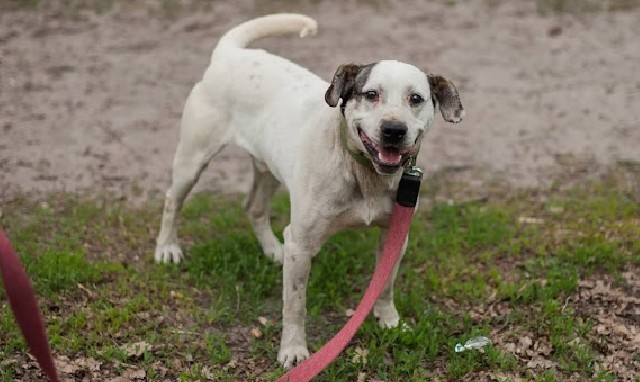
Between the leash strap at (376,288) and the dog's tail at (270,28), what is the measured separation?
5.38 ft

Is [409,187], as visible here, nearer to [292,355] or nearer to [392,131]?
[392,131]

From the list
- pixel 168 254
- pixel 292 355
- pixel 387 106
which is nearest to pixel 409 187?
pixel 387 106

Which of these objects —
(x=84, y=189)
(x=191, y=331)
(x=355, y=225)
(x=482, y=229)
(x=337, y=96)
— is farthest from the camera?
(x=84, y=189)

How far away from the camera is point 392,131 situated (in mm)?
3898

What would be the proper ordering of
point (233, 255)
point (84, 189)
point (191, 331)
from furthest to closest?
point (84, 189) → point (233, 255) → point (191, 331)

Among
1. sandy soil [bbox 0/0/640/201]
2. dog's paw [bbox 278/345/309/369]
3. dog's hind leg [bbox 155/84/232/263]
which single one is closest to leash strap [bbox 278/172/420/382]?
dog's paw [bbox 278/345/309/369]

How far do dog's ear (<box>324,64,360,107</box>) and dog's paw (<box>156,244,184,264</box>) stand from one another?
222 centimetres

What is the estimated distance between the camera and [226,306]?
5.34m

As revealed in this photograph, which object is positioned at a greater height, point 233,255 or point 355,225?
point 355,225

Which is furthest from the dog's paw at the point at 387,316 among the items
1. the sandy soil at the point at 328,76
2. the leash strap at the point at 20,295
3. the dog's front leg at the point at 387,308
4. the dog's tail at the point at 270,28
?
the sandy soil at the point at 328,76

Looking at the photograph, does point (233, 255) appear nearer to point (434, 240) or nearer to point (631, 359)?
point (434, 240)

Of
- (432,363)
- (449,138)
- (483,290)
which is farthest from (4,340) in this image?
(449,138)

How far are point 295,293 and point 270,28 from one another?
6.52 ft

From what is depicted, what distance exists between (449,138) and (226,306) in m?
3.83
